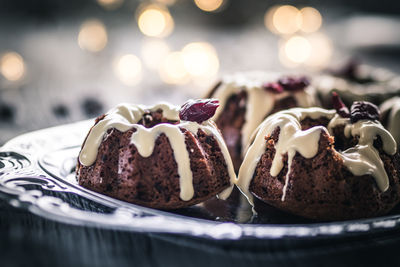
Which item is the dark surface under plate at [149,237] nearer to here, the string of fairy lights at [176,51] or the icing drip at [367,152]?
the icing drip at [367,152]

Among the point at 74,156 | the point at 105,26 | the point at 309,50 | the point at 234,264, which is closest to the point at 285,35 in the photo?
the point at 309,50

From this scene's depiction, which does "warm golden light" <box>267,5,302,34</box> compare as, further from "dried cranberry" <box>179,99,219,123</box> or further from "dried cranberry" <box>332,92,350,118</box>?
"dried cranberry" <box>179,99,219,123</box>

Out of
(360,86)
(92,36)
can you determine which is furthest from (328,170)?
(92,36)

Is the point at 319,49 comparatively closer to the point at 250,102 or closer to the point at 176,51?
the point at 176,51

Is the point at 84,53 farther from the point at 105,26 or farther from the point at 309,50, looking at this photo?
the point at 309,50

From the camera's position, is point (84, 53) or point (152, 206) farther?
point (84, 53)
